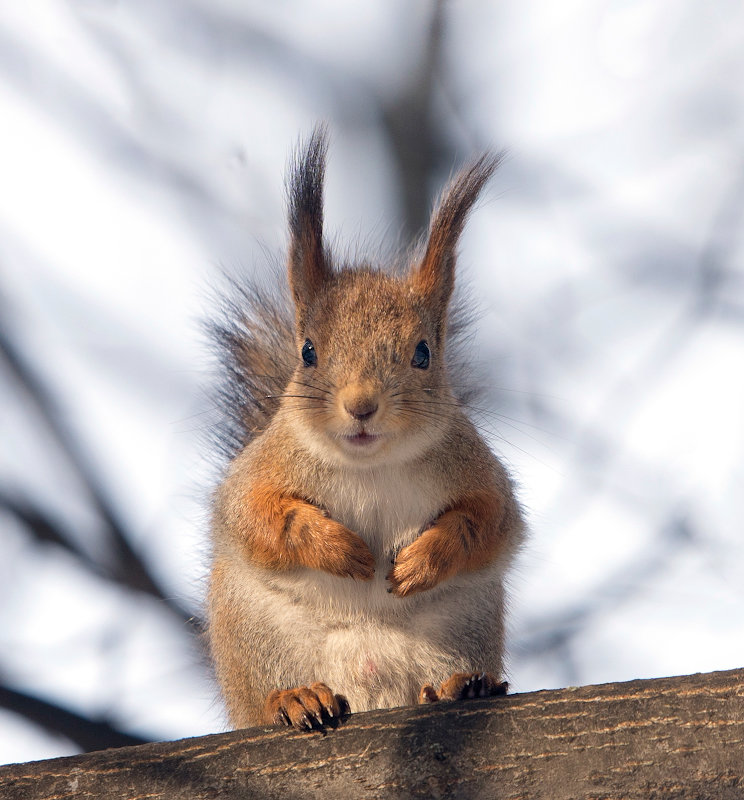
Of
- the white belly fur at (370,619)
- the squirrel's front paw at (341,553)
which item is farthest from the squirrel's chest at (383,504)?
the squirrel's front paw at (341,553)

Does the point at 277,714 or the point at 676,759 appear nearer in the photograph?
the point at 676,759

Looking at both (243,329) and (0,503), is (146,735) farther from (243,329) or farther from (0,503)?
(243,329)

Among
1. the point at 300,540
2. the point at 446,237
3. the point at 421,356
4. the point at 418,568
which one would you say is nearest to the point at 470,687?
the point at 418,568

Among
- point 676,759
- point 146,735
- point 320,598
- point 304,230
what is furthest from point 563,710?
point 146,735

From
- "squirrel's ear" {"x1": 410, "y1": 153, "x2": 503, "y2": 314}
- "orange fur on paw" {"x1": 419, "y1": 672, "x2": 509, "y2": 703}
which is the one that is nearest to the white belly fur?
"orange fur on paw" {"x1": 419, "y1": 672, "x2": 509, "y2": 703}

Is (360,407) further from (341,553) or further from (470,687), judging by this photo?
(470,687)

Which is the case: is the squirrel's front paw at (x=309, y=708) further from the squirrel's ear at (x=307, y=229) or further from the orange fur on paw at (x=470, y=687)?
the squirrel's ear at (x=307, y=229)
